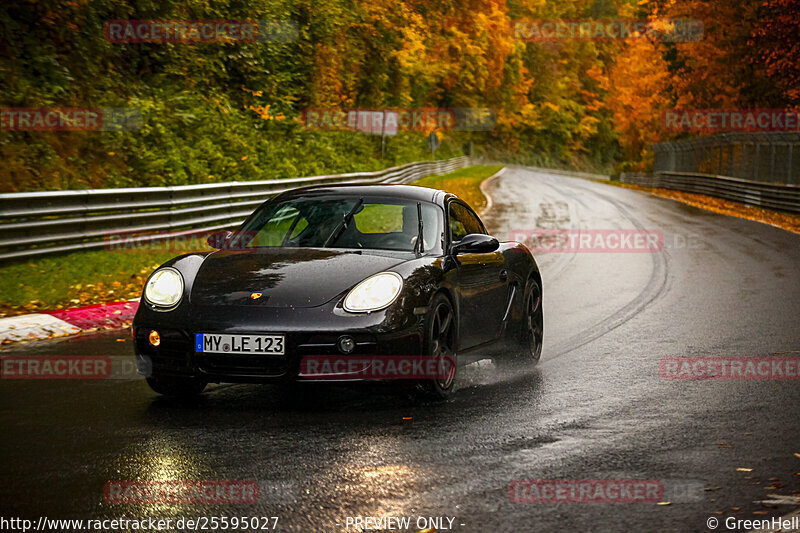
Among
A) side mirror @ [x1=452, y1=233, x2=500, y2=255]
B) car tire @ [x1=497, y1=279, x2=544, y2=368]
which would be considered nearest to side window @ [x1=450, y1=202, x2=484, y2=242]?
side mirror @ [x1=452, y1=233, x2=500, y2=255]

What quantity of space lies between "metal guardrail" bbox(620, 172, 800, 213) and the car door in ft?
83.1

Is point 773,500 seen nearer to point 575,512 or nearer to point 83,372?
point 575,512

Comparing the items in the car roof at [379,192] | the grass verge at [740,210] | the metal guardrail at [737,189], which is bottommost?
the grass verge at [740,210]

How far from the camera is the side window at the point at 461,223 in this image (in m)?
7.97

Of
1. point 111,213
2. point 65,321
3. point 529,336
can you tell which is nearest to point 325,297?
point 529,336

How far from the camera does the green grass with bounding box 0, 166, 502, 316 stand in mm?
11266

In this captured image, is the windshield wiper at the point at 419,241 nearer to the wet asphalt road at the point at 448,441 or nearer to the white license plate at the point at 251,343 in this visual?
the wet asphalt road at the point at 448,441

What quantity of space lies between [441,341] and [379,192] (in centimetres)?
141

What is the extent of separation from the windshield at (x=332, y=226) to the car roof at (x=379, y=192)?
0.22ft

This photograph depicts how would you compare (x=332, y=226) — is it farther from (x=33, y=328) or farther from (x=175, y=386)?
(x=33, y=328)

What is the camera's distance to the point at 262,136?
29734 mm

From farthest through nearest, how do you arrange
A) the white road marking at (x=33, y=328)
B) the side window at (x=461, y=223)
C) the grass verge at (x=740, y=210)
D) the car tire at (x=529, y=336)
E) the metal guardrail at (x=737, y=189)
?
1. the metal guardrail at (x=737, y=189)
2. the grass verge at (x=740, y=210)
3. the white road marking at (x=33, y=328)
4. the car tire at (x=529, y=336)
5. the side window at (x=461, y=223)

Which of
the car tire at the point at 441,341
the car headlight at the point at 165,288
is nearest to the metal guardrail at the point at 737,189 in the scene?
the car tire at the point at 441,341

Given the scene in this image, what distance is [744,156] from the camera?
128 ft
